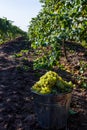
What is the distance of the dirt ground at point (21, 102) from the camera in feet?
18.0

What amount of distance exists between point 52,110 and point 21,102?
1.47 m

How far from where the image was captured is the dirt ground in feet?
18.0

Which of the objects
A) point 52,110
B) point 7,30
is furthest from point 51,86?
point 7,30

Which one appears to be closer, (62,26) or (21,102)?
(62,26)

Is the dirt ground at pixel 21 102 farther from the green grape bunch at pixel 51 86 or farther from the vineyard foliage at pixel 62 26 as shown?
the vineyard foliage at pixel 62 26

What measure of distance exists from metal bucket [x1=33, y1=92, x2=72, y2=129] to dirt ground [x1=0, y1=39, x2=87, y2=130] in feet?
0.61

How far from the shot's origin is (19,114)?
5.90 meters

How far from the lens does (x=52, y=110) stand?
Answer: 16.8ft

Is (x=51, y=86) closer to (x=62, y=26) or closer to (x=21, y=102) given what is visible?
(x=62, y=26)

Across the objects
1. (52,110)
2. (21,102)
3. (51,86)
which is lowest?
(21,102)

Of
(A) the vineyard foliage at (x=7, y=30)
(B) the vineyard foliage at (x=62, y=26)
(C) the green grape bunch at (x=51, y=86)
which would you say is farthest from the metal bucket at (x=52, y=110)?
(A) the vineyard foliage at (x=7, y=30)

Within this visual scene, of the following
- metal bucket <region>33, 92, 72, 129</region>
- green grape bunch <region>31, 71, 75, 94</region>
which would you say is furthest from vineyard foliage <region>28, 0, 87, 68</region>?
metal bucket <region>33, 92, 72, 129</region>

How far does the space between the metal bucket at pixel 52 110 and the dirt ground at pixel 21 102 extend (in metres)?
0.19

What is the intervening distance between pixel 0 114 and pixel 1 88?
1.67m
